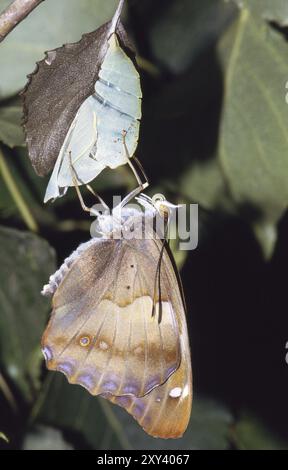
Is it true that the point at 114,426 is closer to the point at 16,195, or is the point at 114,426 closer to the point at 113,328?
the point at 16,195

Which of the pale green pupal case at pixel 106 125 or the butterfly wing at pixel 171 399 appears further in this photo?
the butterfly wing at pixel 171 399

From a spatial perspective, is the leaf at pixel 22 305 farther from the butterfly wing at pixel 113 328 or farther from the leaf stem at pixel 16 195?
the butterfly wing at pixel 113 328

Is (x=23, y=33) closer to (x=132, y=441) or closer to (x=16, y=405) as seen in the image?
(x=16, y=405)

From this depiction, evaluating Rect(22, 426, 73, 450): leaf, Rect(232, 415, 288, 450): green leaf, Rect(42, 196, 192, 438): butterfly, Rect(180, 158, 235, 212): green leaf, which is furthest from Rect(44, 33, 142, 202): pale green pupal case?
Rect(232, 415, 288, 450): green leaf

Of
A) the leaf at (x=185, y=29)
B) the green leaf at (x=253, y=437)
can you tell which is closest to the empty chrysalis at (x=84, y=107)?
the leaf at (x=185, y=29)

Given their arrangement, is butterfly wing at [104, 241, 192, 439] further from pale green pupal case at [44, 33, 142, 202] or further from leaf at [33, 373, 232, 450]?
leaf at [33, 373, 232, 450]

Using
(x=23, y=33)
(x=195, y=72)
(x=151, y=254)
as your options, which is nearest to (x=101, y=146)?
(x=151, y=254)

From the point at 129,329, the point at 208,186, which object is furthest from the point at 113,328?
the point at 208,186
